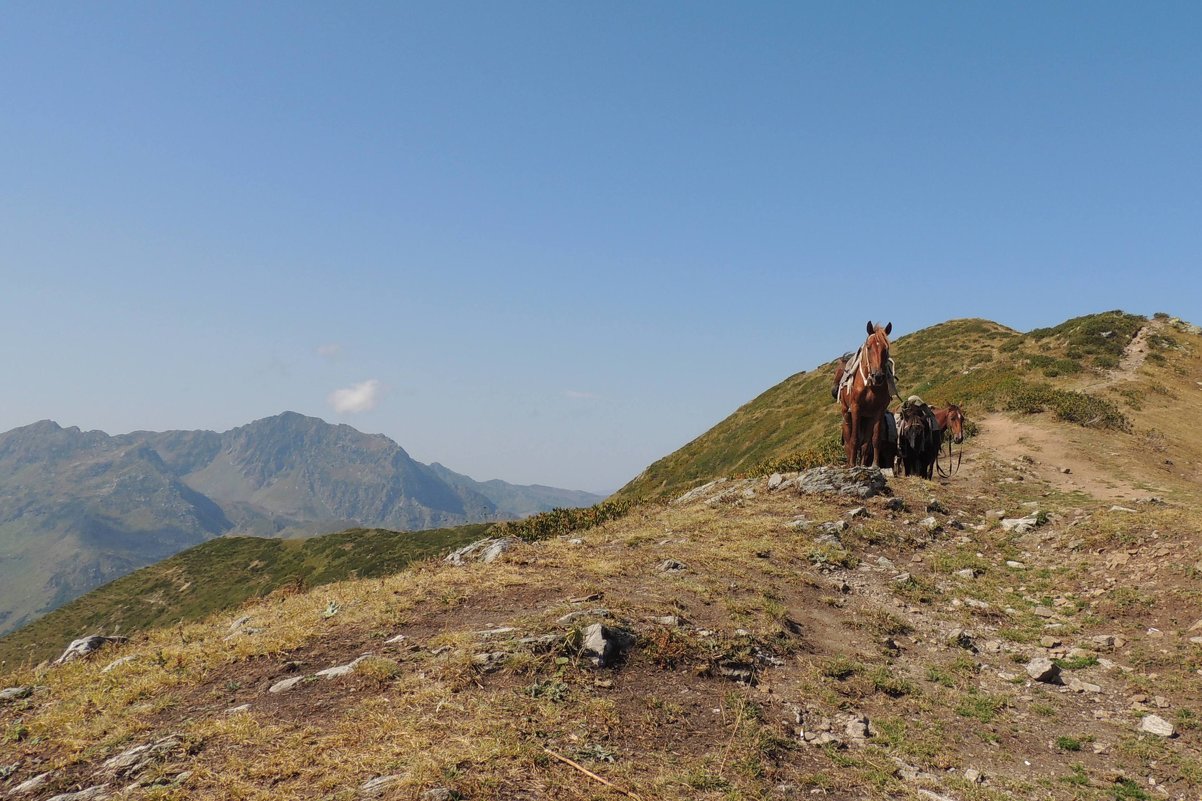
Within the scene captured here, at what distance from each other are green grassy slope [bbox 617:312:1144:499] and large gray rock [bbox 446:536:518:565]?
1610 cm

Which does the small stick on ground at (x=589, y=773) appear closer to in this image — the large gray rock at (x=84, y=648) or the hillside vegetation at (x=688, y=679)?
the hillside vegetation at (x=688, y=679)

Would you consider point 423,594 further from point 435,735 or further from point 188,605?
point 188,605

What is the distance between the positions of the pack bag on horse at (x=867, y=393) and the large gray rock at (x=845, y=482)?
1737mm

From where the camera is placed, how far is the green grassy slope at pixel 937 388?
108 feet

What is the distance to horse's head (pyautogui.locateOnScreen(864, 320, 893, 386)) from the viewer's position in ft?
54.7

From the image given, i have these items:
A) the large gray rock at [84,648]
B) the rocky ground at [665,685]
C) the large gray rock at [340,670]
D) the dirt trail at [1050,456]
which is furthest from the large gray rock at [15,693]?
the dirt trail at [1050,456]

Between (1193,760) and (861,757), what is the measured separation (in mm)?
3449

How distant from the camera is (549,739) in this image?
5.74 meters

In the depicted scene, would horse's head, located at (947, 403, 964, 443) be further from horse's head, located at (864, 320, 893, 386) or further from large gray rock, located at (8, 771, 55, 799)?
large gray rock, located at (8, 771, 55, 799)

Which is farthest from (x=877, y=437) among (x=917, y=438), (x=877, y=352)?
(x=877, y=352)

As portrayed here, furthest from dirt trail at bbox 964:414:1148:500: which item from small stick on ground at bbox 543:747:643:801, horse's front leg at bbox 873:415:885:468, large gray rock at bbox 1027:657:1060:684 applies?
small stick on ground at bbox 543:747:643:801

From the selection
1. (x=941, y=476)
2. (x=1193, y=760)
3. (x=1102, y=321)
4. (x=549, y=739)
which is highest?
(x=1102, y=321)

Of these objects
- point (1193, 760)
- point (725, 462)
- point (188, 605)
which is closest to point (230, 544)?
point (188, 605)

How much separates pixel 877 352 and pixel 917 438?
545cm
